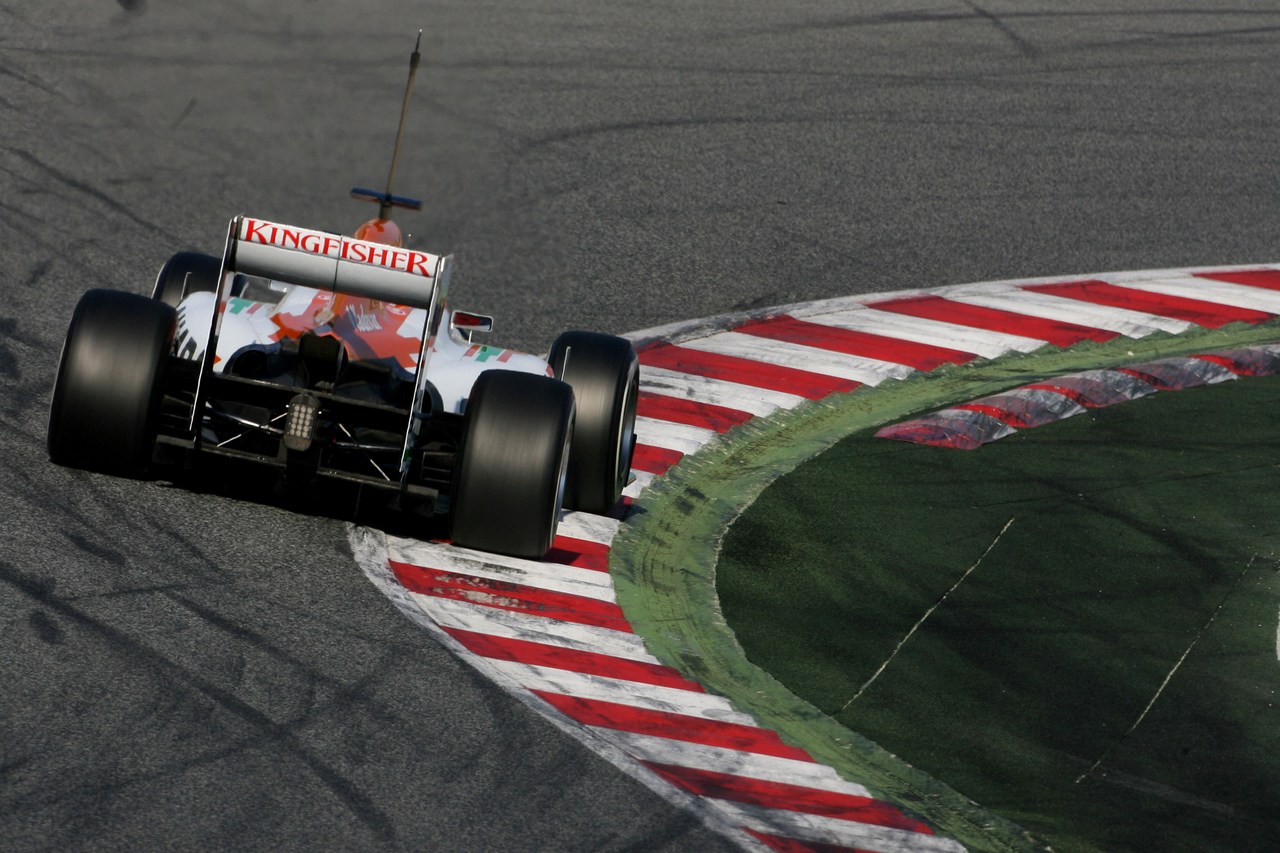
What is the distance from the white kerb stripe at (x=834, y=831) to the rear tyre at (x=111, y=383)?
296cm

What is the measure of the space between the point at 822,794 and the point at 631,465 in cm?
340

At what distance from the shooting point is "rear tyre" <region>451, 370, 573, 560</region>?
24.3ft

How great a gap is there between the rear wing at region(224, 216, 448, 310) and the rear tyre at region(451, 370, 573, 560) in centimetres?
50

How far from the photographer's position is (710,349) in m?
11.1

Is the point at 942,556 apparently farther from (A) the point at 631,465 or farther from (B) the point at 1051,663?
(A) the point at 631,465

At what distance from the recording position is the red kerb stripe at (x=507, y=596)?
7383mm

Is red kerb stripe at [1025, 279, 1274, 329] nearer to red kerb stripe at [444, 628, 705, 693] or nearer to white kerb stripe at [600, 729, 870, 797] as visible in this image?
red kerb stripe at [444, 628, 705, 693]

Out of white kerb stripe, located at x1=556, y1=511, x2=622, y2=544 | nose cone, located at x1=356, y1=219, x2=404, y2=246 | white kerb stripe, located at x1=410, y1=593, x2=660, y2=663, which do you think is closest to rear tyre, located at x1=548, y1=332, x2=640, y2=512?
white kerb stripe, located at x1=556, y1=511, x2=622, y2=544

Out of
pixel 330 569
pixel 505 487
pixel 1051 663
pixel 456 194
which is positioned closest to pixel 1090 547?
pixel 1051 663

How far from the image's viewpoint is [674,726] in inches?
261

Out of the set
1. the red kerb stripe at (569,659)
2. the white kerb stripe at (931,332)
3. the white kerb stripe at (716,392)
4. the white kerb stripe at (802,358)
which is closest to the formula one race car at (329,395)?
the red kerb stripe at (569,659)

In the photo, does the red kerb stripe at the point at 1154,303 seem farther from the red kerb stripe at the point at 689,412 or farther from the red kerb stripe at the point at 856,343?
the red kerb stripe at the point at 689,412

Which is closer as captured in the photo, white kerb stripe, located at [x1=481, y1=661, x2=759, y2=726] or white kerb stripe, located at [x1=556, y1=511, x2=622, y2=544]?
white kerb stripe, located at [x1=481, y1=661, x2=759, y2=726]

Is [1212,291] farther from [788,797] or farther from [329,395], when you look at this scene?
[788,797]
